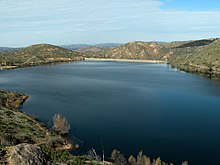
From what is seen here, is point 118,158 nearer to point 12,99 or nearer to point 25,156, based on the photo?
point 25,156

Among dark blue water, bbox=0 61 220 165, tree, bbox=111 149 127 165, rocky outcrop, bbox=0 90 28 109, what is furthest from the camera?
rocky outcrop, bbox=0 90 28 109

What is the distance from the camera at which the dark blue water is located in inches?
2184

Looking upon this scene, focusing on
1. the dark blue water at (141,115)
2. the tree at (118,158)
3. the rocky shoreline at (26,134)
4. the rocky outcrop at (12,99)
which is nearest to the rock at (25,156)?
the rocky shoreline at (26,134)

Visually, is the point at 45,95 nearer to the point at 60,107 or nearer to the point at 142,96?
the point at 60,107

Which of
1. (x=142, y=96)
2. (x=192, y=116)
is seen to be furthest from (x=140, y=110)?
(x=142, y=96)

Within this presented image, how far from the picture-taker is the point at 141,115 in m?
77.4

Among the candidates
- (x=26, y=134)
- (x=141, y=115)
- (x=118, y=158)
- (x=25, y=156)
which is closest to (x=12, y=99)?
(x=141, y=115)

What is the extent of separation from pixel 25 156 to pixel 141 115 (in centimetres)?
6101

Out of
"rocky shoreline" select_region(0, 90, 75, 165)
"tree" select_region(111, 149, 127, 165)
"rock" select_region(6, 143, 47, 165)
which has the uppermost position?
"rock" select_region(6, 143, 47, 165)

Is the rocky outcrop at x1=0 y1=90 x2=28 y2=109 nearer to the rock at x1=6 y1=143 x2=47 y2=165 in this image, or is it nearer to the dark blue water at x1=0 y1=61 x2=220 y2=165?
the dark blue water at x1=0 y1=61 x2=220 y2=165

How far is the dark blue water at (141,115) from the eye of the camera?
55.5m

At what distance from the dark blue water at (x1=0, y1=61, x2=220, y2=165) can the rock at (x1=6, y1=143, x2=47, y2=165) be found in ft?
116

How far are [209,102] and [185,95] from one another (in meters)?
12.5

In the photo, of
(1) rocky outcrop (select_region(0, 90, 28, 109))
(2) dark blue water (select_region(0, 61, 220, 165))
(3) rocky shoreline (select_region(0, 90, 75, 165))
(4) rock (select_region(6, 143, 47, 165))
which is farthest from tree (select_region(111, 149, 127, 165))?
(1) rocky outcrop (select_region(0, 90, 28, 109))
